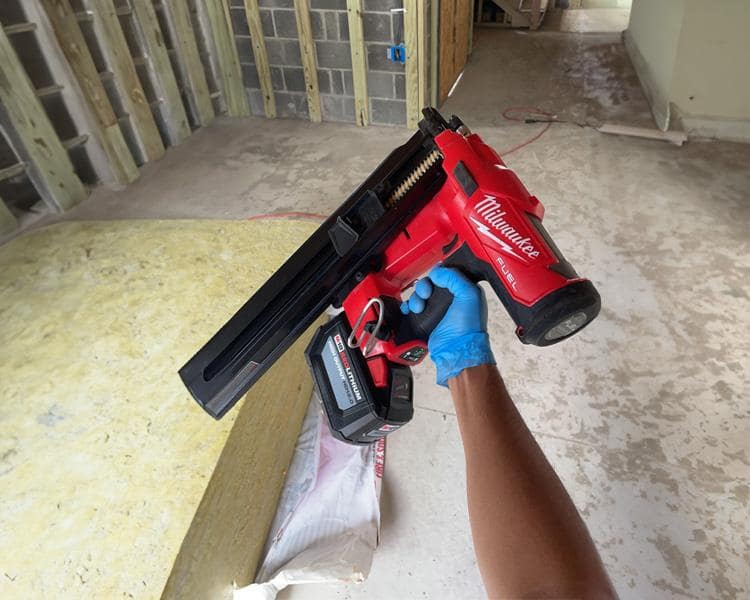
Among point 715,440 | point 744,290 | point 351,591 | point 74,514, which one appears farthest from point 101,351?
point 744,290

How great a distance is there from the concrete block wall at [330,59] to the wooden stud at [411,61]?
0.05m

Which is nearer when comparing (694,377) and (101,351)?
(101,351)

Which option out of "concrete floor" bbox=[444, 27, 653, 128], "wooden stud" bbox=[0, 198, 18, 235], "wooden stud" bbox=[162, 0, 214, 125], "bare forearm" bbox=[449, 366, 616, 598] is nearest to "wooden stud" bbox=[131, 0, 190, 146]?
"wooden stud" bbox=[162, 0, 214, 125]

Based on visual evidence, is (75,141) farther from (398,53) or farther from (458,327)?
(458,327)

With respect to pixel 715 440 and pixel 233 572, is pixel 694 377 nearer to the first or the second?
pixel 715 440

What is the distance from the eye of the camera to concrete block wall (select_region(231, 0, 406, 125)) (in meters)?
3.07

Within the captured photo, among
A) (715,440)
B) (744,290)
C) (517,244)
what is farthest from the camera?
(744,290)

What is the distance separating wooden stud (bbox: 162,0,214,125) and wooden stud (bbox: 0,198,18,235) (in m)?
1.58

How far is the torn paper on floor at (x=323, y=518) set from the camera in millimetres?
1159

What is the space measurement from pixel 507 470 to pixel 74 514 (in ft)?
3.25

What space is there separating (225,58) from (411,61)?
149 centimetres

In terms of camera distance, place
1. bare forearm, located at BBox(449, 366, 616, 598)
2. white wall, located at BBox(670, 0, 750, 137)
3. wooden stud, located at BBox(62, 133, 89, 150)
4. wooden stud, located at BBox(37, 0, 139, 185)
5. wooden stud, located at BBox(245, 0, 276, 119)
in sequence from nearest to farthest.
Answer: bare forearm, located at BBox(449, 366, 616, 598), wooden stud, located at BBox(37, 0, 139, 185), white wall, located at BBox(670, 0, 750, 137), wooden stud, located at BBox(62, 133, 89, 150), wooden stud, located at BBox(245, 0, 276, 119)

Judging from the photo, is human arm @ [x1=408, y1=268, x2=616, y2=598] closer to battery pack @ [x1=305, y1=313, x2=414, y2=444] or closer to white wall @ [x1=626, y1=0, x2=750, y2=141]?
battery pack @ [x1=305, y1=313, x2=414, y2=444]

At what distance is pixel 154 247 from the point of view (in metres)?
1.89
